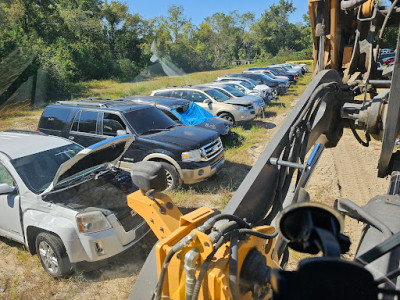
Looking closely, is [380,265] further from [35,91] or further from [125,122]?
[35,91]

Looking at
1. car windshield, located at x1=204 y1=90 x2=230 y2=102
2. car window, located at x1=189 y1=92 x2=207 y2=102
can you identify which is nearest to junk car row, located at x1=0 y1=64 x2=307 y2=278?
car window, located at x1=189 y1=92 x2=207 y2=102

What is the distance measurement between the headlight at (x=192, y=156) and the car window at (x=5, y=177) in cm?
304

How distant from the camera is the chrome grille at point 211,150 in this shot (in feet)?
20.8

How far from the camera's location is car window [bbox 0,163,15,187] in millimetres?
4250

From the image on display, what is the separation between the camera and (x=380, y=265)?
1.55m

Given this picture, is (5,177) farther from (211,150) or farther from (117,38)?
(117,38)

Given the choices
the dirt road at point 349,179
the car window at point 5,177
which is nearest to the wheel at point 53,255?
the car window at point 5,177

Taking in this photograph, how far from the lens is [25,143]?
4.84 m

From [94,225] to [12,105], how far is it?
20536mm

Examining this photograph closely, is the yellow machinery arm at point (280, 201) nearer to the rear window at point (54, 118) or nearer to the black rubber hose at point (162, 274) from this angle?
the black rubber hose at point (162, 274)

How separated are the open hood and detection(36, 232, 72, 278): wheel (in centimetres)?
62

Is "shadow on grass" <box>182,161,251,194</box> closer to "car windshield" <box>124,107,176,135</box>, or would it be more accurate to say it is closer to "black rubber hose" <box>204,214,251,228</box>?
"car windshield" <box>124,107,176,135</box>

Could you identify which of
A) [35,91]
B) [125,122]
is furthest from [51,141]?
[35,91]

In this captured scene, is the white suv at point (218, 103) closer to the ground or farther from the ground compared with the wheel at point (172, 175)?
farther from the ground
